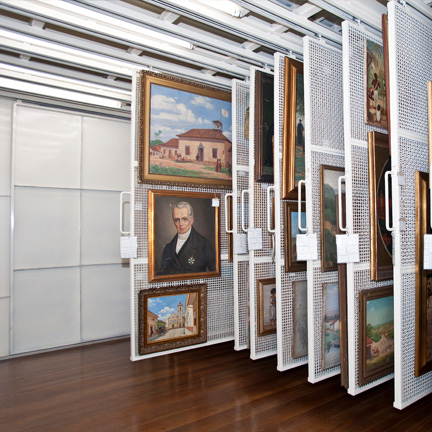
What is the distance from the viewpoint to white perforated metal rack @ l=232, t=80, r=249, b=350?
12.5 feet

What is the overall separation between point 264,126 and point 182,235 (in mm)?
1336

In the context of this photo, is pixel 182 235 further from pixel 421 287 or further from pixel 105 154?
pixel 421 287

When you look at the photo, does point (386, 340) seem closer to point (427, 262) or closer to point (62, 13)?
point (427, 262)

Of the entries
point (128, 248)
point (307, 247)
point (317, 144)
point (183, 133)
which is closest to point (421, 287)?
point (307, 247)

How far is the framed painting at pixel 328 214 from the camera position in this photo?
2.97 meters

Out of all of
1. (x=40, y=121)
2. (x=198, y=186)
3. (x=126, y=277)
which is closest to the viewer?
(x=198, y=186)

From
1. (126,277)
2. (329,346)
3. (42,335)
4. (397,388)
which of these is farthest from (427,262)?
(42,335)

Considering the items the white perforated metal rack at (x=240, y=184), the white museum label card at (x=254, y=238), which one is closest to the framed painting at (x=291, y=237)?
the white museum label card at (x=254, y=238)

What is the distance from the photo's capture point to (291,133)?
10.4 feet

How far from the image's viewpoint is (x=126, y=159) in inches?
187

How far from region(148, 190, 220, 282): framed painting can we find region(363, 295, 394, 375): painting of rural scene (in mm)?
1689

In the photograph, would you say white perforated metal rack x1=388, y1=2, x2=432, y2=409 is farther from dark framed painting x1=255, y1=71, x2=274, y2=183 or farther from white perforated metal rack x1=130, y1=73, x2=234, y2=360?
white perforated metal rack x1=130, y1=73, x2=234, y2=360

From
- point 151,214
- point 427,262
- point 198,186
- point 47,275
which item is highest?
point 198,186

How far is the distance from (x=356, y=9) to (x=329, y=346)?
8.38 ft
